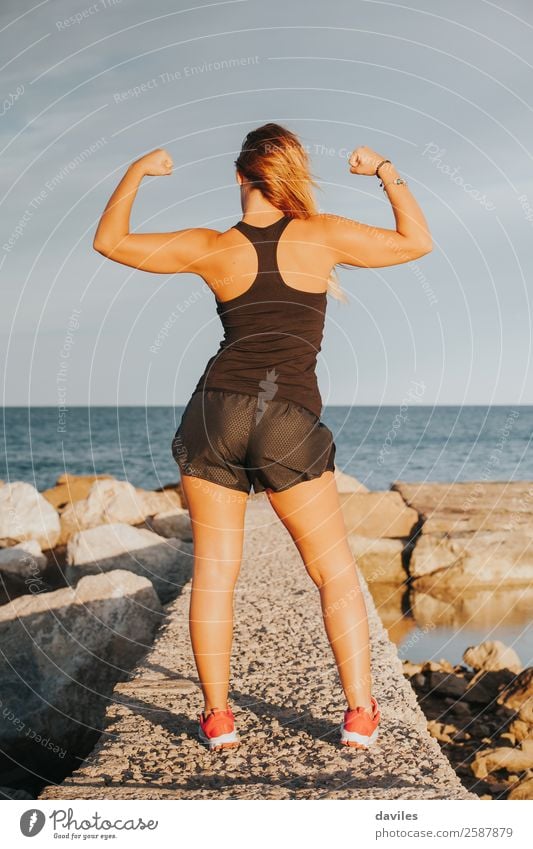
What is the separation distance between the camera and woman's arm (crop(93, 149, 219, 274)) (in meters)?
2.97

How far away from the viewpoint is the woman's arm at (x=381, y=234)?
297 cm

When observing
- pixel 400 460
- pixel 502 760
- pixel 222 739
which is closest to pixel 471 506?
pixel 502 760

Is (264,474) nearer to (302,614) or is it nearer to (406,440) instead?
(302,614)

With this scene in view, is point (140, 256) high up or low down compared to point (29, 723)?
up

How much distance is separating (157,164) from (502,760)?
426 cm

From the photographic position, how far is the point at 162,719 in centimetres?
389

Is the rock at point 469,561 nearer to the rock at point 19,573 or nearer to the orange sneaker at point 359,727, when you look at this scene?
the rock at point 19,573

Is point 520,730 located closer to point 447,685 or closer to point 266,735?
point 447,685

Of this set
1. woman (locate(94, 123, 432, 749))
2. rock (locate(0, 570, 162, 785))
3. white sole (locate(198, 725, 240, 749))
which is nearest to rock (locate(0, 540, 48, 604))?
rock (locate(0, 570, 162, 785))

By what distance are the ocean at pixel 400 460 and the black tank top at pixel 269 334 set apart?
7.29 feet

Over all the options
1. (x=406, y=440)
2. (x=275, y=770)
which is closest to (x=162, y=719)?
(x=275, y=770)

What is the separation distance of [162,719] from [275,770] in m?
0.83

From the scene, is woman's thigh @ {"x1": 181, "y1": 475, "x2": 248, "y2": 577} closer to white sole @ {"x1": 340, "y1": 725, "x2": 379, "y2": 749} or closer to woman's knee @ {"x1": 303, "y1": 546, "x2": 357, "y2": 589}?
woman's knee @ {"x1": 303, "y1": 546, "x2": 357, "y2": 589}
